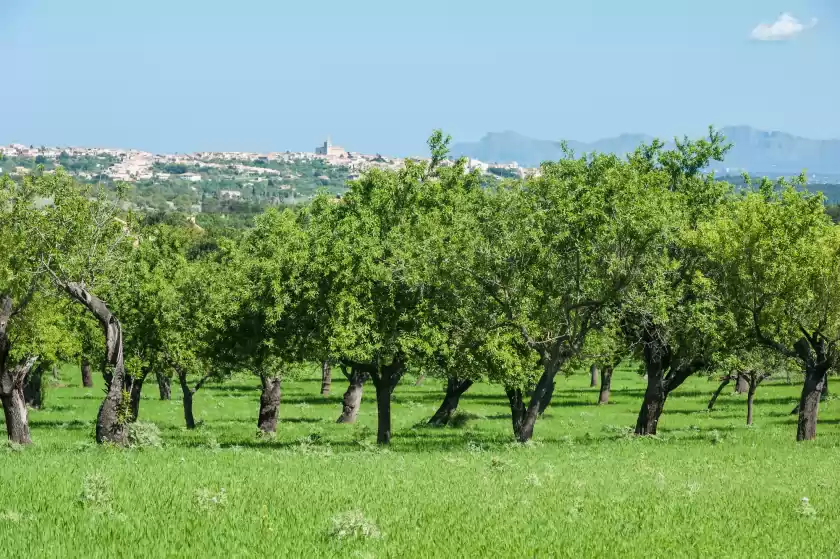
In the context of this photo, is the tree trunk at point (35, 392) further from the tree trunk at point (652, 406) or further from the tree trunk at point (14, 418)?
the tree trunk at point (652, 406)

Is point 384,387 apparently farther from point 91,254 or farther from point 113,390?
point 91,254

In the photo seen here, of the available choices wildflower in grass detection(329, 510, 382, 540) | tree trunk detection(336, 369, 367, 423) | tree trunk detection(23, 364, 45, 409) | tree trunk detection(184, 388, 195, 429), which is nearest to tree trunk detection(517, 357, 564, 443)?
tree trunk detection(336, 369, 367, 423)

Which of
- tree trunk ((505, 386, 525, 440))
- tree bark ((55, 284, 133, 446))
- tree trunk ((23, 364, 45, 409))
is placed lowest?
tree trunk ((23, 364, 45, 409))

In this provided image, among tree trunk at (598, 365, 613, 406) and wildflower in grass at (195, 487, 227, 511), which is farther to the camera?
tree trunk at (598, 365, 613, 406)

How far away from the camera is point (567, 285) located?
32.5 metres

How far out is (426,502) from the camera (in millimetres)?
16094

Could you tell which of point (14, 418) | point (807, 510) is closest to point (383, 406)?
point (14, 418)

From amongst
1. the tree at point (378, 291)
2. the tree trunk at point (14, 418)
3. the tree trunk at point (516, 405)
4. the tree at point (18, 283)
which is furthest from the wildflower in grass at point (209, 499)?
the tree trunk at point (516, 405)

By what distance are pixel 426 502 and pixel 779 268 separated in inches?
882

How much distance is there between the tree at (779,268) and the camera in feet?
112

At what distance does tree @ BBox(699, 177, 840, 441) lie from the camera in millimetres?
34219

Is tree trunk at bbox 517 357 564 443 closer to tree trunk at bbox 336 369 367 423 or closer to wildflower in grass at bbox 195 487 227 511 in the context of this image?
tree trunk at bbox 336 369 367 423

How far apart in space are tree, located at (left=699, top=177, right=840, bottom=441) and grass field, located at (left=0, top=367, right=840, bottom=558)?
4742 mm

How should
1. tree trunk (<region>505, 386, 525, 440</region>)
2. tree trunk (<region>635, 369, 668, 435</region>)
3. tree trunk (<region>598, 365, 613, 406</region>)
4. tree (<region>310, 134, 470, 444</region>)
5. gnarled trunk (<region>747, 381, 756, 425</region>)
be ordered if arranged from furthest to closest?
tree trunk (<region>598, 365, 613, 406</region>), gnarled trunk (<region>747, 381, 756, 425</region>), tree trunk (<region>505, 386, 525, 440</region>), tree trunk (<region>635, 369, 668, 435</region>), tree (<region>310, 134, 470, 444</region>)
